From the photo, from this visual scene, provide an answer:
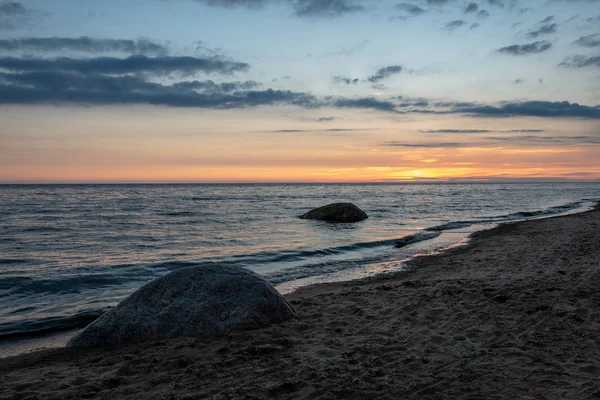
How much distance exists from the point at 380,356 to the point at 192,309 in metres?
3.54

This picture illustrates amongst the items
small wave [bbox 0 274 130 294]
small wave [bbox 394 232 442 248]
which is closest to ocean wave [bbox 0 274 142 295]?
small wave [bbox 0 274 130 294]

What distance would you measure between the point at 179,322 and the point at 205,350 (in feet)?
3.74

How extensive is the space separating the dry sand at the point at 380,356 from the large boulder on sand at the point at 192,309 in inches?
13.9

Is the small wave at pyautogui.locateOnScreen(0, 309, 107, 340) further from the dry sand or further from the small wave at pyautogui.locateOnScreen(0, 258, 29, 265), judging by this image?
the small wave at pyautogui.locateOnScreen(0, 258, 29, 265)

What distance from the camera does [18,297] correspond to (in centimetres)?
1107

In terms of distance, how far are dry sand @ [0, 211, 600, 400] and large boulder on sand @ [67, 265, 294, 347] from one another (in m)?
0.35

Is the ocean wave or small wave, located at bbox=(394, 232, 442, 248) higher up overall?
the ocean wave

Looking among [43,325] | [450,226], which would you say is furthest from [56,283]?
[450,226]

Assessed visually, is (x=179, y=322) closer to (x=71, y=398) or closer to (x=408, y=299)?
(x=71, y=398)

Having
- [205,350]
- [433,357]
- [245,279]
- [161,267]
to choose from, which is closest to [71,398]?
[205,350]

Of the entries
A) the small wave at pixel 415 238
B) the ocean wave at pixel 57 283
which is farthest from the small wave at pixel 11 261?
the small wave at pixel 415 238

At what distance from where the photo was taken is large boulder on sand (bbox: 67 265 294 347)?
7.37m

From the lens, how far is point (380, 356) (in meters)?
6.08

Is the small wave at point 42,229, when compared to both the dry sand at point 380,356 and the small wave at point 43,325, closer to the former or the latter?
the small wave at point 43,325
